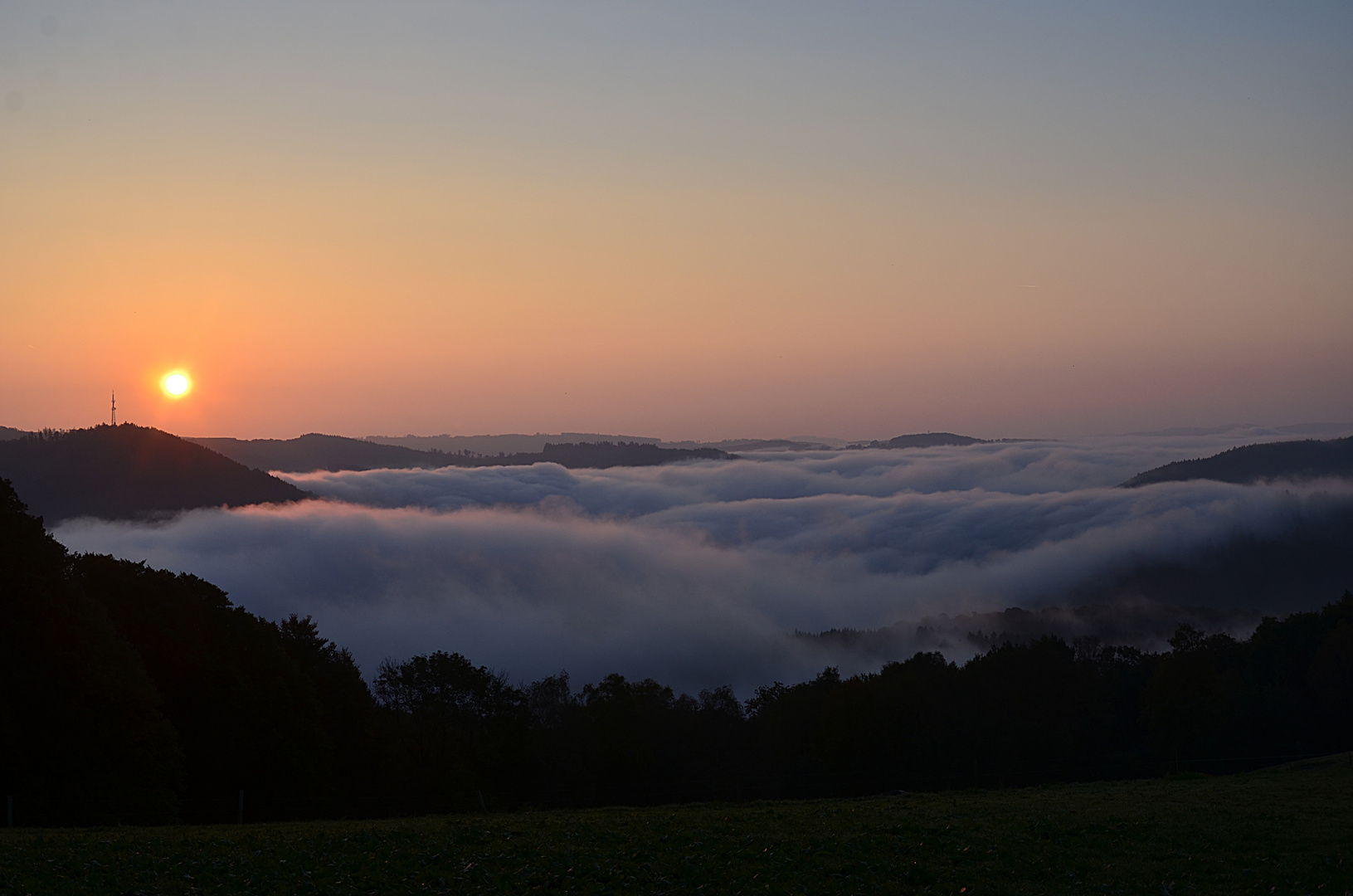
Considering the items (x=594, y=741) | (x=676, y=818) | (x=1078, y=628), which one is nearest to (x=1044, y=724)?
(x=594, y=741)

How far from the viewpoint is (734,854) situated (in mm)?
18078

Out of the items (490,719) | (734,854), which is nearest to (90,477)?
(490,719)

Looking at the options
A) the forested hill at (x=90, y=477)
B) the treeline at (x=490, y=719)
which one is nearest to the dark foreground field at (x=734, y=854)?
the treeline at (x=490, y=719)

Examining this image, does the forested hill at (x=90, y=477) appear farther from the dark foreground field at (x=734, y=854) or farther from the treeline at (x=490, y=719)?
the dark foreground field at (x=734, y=854)

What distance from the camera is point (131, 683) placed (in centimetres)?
3259

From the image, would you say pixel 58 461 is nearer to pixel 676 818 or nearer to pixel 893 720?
pixel 893 720

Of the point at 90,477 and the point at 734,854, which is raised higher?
the point at 90,477

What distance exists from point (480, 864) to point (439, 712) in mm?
40506

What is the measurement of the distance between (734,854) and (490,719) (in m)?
37.4

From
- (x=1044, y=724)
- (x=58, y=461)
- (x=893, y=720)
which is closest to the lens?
(x=893, y=720)

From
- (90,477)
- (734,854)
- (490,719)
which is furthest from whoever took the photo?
(90,477)

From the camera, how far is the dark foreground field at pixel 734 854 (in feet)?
52.1

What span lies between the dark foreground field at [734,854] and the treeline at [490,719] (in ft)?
34.3

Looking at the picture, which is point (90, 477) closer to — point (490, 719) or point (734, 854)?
point (490, 719)
